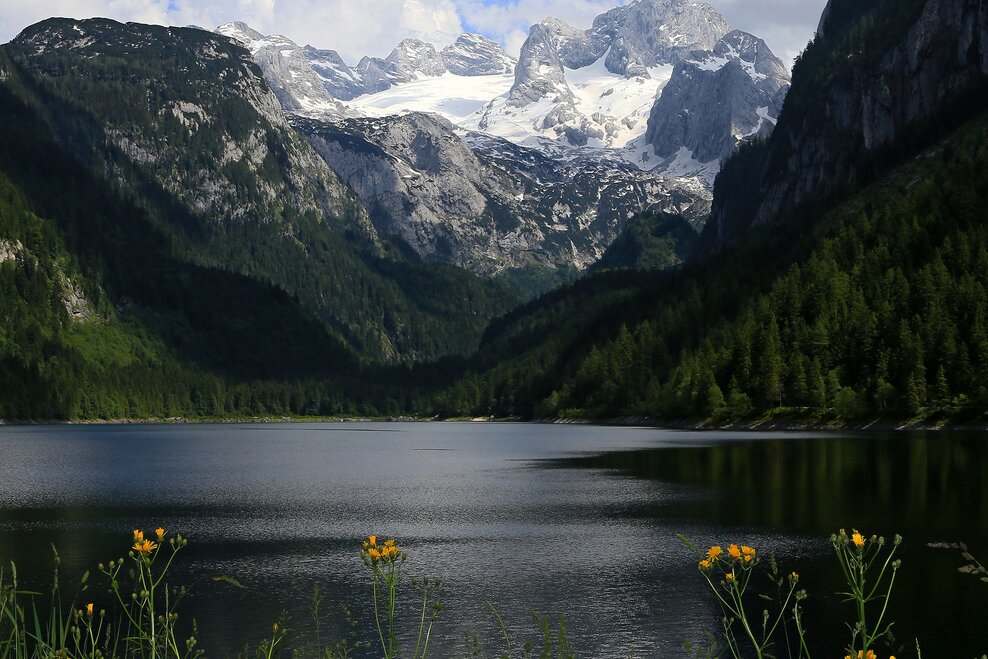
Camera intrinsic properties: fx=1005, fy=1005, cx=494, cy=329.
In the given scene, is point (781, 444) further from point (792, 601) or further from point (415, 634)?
point (415, 634)

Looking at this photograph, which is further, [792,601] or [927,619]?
[792,601]

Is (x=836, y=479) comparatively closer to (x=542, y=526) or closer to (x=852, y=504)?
(x=852, y=504)

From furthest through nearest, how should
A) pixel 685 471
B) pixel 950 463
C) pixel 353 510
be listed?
pixel 685 471 < pixel 950 463 < pixel 353 510

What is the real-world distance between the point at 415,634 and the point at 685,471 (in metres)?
64.9

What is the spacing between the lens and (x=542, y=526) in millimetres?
63750

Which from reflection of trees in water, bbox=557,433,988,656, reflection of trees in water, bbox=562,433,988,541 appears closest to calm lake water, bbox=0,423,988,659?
reflection of trees in water, bbox=557,433,988,656

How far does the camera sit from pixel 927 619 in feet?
119

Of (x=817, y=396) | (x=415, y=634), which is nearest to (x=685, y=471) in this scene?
(x=415, y=634)

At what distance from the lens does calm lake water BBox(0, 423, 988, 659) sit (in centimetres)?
3828

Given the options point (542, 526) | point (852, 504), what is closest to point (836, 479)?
point (852, 504)

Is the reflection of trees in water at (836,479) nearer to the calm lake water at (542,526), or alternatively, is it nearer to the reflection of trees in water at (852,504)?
the reflection of trees in water at (852,504)

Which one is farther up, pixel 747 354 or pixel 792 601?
pixel 747 354

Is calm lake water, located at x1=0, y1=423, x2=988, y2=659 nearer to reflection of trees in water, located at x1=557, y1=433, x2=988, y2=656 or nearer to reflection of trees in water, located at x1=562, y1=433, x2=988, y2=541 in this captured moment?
reflection of trees in water, located at x1=557, y1=433, x2=988, y2=656

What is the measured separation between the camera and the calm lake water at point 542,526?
3828cm
